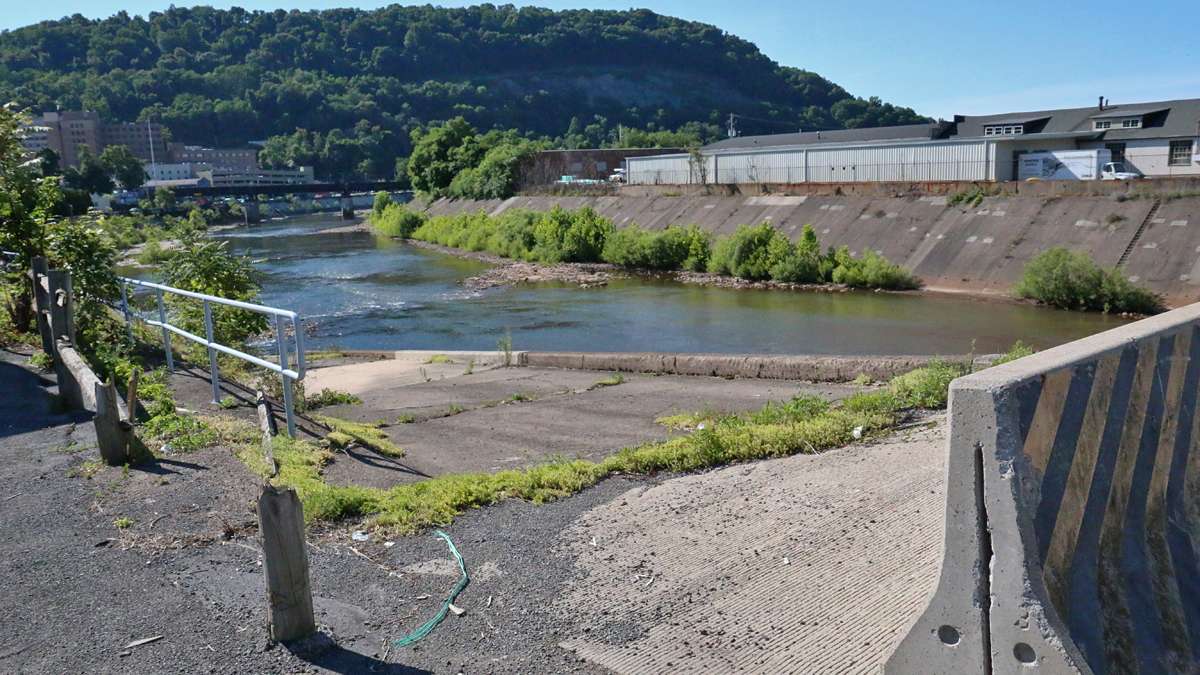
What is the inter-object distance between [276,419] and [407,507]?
2.91 m

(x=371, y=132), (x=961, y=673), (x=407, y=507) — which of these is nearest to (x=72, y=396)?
(x=407, y=507)

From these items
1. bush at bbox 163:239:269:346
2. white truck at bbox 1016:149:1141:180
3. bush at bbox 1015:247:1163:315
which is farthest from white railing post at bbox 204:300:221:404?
white truck at bbox 1016:149:1141:180

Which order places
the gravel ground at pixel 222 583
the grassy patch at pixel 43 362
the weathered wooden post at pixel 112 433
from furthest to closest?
the grassy patch at pixel 43 362, the weathered wooden post at pixel 112 433, the gravel ground at pixel 222 583

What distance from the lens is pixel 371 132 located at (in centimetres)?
18250

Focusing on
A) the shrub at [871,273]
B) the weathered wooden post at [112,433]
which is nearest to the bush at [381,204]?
the shrub at [871,273]

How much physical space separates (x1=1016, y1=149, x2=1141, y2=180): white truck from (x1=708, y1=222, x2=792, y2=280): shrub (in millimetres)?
12750

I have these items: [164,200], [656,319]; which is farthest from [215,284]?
[164,200]

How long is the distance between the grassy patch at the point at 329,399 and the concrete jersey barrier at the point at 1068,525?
8881 millimetres

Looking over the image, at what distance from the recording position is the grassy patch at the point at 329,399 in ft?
36.6

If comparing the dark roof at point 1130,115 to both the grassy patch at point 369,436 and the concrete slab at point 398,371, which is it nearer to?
the concrete slab at point 398,371

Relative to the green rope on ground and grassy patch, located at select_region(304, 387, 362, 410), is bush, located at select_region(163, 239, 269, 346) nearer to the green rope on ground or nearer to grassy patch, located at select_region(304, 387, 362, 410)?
grassy patch, located at select_region(304, 387, 362, 410)

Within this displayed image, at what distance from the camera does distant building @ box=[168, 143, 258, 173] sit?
184250mm

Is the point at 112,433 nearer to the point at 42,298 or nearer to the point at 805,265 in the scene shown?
the point at 42,298

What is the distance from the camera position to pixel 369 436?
333 inches
